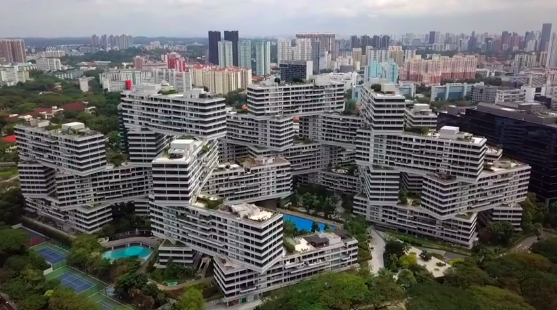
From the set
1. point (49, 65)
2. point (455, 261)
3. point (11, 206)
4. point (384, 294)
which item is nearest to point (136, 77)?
point (49, 65)

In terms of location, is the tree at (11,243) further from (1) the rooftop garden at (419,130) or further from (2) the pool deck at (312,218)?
(1) the rooftop garden at (419,130)

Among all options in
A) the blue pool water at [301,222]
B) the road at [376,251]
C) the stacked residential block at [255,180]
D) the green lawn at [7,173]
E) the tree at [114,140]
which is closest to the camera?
the stacked residential block at [255,180]

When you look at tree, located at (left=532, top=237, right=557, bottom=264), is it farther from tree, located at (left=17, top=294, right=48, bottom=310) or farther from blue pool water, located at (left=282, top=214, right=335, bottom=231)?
tree, located at (left=17, top=294, right=48, bottom=310)

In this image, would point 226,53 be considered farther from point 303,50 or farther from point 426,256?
point 426,256

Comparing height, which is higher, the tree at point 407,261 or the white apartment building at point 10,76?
the white apartment building at point 10,76

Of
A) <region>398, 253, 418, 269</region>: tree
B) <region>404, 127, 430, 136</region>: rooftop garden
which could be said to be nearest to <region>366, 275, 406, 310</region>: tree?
<region>398, 253, 418, 269</region>: tree

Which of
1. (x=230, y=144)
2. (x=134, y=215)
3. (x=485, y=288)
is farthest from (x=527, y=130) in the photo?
(x=134, y=215)

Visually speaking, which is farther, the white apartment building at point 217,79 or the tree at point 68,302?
the white apartment building at point 217,79

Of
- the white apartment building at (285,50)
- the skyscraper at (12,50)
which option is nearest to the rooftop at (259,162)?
the white apartment building at (285,50)
